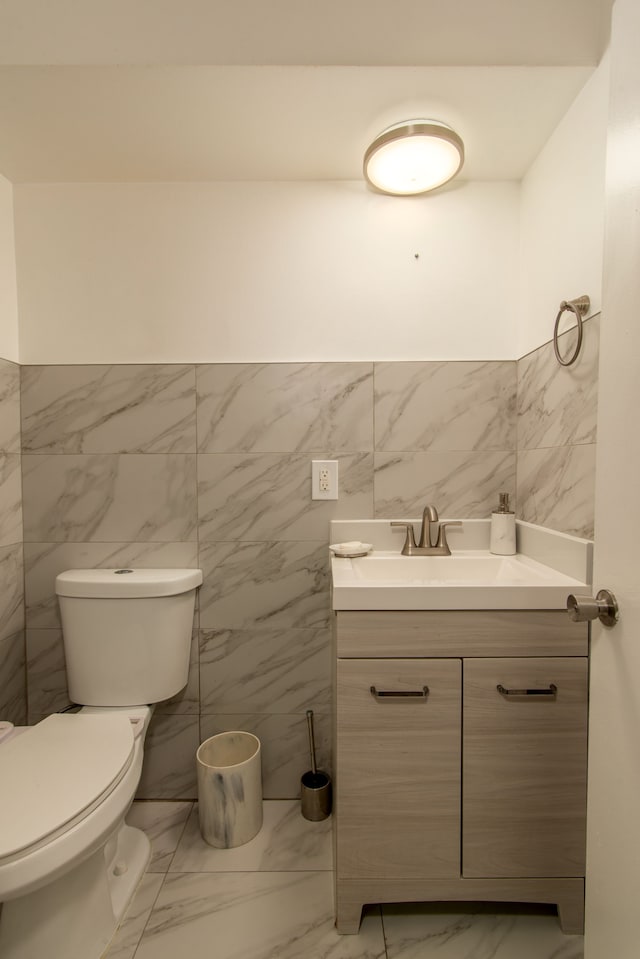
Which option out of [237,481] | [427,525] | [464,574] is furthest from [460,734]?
[237,481]

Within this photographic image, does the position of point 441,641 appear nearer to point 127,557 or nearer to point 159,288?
point 127,557

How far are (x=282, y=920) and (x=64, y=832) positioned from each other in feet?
2.03

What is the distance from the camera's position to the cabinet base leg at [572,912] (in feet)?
3.36

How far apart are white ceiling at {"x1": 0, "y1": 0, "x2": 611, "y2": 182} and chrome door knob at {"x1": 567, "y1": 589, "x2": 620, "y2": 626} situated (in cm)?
121

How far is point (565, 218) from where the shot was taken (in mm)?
1152

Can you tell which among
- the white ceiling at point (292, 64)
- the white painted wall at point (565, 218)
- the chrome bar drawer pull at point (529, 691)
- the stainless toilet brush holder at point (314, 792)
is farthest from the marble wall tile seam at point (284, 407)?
the stainless toilet brush holder at point (314, 792)

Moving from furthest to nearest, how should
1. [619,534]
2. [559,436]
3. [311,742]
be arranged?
1. [311,742]
2. [559,436]
3. [619,534]

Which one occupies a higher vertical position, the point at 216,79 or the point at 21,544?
the point at 216,79

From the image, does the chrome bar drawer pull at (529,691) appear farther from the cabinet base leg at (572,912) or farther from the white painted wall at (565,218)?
the white painted wall at (565,218)

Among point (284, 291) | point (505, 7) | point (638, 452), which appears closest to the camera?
point (638, 452)

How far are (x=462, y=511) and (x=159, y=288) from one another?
1.26m

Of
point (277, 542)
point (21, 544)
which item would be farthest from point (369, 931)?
point (21, 544)

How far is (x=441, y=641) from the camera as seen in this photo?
39.1 inches

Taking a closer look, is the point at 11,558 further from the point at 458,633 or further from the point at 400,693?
the point at 458,633
